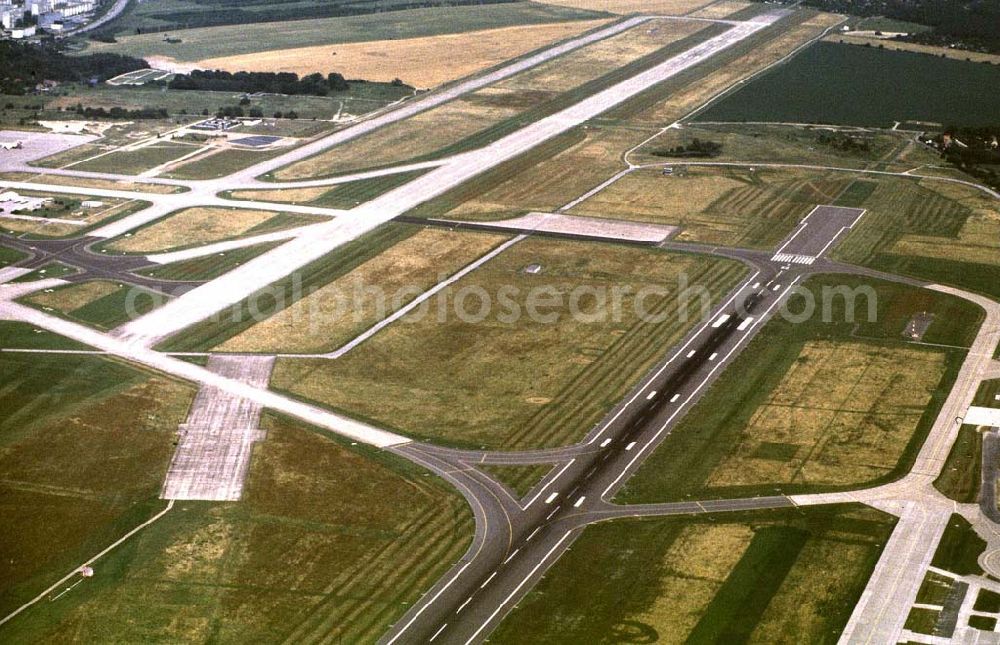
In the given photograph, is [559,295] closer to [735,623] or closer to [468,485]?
[468,485]

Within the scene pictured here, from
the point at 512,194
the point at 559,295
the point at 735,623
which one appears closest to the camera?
the point at 735,623

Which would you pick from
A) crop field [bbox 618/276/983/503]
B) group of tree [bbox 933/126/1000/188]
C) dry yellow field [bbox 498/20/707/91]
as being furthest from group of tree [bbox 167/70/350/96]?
crop field [bbox 618/276/983/503]

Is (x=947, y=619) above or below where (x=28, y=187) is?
below

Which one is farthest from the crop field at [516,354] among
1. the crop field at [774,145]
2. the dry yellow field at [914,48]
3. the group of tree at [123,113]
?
the dry yellow field at [914,48]

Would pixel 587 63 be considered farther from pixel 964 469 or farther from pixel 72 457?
pixel 72 457

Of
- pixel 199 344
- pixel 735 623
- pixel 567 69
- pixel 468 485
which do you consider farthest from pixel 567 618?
pixel 567 69

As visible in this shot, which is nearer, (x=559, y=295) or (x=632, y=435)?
(x=632, y=435)

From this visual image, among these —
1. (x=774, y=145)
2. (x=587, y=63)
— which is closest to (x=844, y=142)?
(x=774, y=145)
